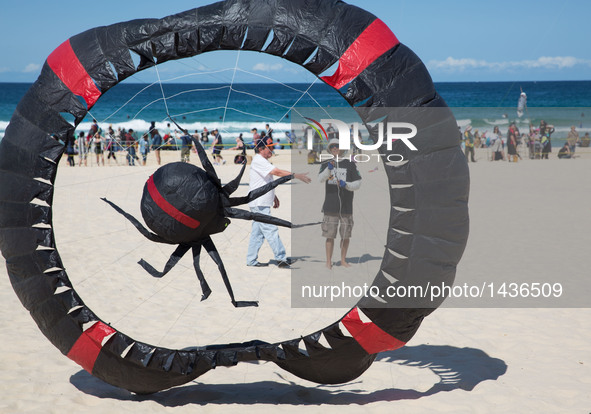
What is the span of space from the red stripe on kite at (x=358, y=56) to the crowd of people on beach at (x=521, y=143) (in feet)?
60.6

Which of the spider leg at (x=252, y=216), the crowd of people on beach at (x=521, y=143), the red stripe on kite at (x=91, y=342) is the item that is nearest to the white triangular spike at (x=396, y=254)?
the spider leg at (x=252, y=216)

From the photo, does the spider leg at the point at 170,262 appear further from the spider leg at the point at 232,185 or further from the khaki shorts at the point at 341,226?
the khaki shorts at the point at 341,226

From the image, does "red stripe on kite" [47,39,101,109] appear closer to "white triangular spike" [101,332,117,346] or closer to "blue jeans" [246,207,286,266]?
"white triangular spike" [101,332,117,346]

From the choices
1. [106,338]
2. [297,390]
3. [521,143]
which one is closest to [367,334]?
[297,390]

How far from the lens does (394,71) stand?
4059 millimetres

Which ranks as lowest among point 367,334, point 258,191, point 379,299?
point 367,334

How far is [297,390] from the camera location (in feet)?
15.7

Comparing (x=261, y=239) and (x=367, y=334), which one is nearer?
(x=367, y=334)

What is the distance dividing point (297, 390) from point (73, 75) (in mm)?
2868

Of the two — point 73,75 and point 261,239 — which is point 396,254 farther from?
point 261,239

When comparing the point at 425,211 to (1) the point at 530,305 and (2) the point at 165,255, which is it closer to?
(1) the point at 530,305

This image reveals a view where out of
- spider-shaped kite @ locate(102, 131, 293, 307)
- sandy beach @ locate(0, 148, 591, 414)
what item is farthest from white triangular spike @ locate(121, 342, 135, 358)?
spider-shaped kite @ locate(102, 131, 293, 307)

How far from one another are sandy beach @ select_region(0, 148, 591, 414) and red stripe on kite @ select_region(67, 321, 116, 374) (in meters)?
0.38

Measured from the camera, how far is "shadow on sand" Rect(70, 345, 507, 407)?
15.0 ft
